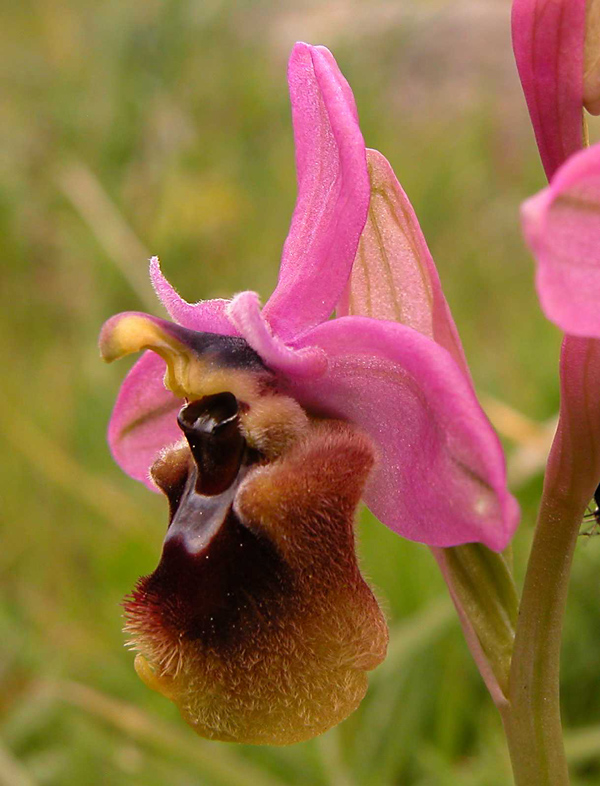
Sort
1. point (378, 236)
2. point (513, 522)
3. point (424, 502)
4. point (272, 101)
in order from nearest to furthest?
point (513, 522) < point (424, 502) < point (378, 236) < point (272, 101)

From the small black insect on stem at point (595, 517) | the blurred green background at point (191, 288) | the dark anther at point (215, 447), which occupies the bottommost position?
the blurred green background at point (191, 288)

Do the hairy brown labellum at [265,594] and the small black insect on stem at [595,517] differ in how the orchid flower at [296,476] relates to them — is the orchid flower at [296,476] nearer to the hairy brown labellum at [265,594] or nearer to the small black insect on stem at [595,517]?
the hairy brown labellum at [265,594]

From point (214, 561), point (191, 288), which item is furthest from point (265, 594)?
point (191, 288)

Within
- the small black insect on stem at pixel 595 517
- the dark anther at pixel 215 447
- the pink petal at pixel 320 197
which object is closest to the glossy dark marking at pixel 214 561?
the dark anther at pixel 215 447

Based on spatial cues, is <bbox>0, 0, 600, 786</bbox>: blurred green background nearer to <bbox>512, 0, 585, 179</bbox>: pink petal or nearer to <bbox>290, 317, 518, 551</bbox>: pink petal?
<bbox>290, 317, 518, 551</bbox>: pink petal

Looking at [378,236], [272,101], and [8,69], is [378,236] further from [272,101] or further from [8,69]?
[8,69]

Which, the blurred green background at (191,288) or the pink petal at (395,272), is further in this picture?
the blurred green background at (191,288)

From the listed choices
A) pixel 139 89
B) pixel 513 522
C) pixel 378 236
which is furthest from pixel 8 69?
pixel 513 522
